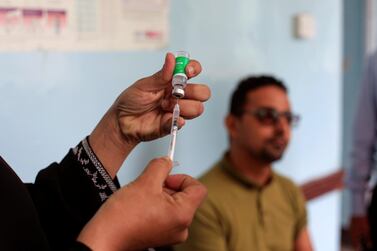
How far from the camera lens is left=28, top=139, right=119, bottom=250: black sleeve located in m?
0.91

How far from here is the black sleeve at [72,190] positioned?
2.98 ft

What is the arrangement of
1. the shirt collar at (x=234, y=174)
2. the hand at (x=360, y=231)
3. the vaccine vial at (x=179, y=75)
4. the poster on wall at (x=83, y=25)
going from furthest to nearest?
1. the hand at (x=360, y=231)
2. the shirt collar at (x=234, y=174)
3. the poster on wall at (x=83, y=25)
4. the vaccine vial at (x=179, y=75)

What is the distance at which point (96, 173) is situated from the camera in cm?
95

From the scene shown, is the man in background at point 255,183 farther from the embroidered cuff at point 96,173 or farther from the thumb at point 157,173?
the thumb at point 157,173

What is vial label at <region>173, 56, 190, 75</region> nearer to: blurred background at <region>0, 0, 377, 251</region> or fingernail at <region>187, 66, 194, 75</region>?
fingernail at <region>187, 66, 194, 75</region>

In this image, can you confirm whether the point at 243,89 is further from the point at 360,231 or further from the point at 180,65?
the point at 180,65

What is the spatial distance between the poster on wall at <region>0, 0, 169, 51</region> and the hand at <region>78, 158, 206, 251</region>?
54cm

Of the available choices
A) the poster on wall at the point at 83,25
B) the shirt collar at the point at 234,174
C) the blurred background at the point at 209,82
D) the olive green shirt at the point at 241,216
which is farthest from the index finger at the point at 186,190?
the shirt collar at the point at 234,174

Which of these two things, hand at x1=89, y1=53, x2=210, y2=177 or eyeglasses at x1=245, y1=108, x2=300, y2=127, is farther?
eyeglasses at x1=245, y1=108, x2=300, y2=127

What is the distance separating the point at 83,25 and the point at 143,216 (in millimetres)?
694

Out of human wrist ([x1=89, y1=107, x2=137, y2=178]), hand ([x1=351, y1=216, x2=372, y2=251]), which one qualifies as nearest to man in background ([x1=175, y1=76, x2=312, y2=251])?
hand ([x1=351, y1=216, x2=372, y2=251])

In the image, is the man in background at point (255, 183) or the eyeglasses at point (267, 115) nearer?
the man in background at point (255, 183)

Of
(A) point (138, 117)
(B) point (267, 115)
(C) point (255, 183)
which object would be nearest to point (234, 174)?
(C) point (255, 183)

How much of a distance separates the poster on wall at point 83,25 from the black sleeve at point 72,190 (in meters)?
0.31
